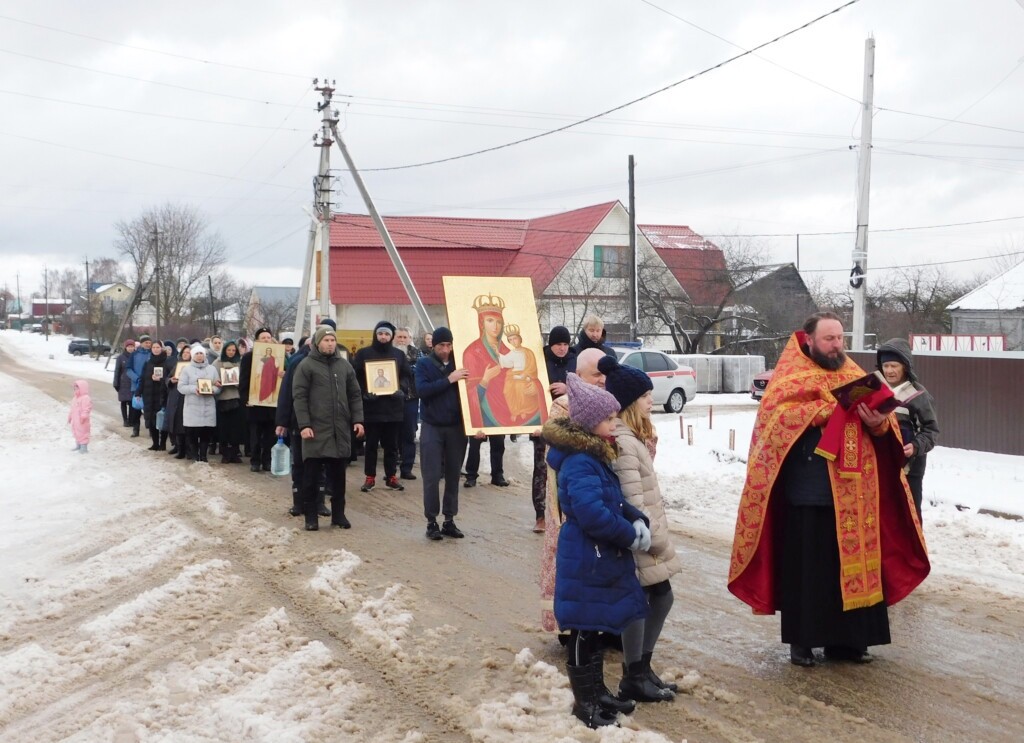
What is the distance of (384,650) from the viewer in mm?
5793

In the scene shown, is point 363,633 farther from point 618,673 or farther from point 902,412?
point 902,412

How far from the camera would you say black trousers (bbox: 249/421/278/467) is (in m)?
13.8

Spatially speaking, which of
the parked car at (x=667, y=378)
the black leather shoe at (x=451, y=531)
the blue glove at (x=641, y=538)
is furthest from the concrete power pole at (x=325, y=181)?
the blue glove at (x=641, y=538)

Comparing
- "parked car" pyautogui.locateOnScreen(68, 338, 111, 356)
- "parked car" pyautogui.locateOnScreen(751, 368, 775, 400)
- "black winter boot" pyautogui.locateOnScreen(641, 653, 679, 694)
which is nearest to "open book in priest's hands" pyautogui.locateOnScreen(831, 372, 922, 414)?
"black winter boot" pyautogui.locateOnScreen(641, 653, 679, 694)

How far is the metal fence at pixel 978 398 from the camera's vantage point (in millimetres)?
14688

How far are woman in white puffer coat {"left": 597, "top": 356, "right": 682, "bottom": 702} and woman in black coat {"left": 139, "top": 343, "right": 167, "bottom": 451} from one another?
1301cm

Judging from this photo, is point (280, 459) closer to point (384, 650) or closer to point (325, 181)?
point (384, 650)

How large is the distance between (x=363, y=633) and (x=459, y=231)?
40.8m

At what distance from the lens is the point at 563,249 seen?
145ft

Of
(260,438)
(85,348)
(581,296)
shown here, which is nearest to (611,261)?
(581,296)

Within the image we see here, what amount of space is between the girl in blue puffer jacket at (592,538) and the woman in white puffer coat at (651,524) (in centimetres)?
16

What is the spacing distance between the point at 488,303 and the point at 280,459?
5375mm

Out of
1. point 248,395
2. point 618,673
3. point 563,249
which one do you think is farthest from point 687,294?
point 618,673

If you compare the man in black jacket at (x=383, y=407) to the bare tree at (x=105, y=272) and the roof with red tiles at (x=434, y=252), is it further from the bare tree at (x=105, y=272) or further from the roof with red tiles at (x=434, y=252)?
the bare tree at (x=105, y=272)
